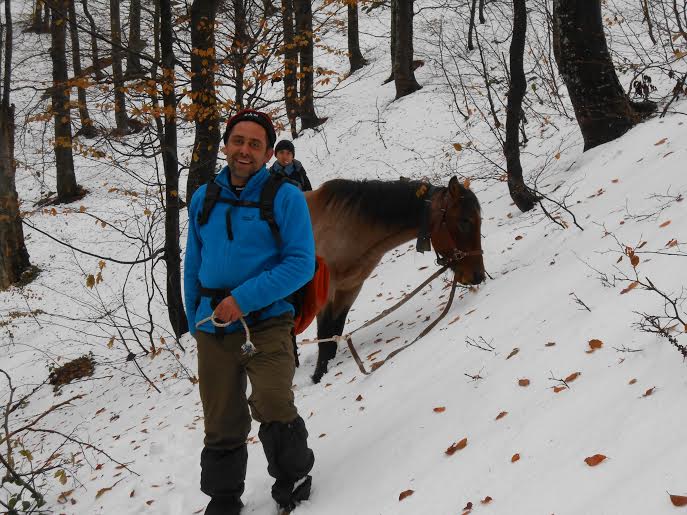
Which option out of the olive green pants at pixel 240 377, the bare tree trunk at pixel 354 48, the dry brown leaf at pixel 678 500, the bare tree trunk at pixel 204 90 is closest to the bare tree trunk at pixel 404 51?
the bare tree trunk at pixel 354 48

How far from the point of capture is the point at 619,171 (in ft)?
21.3

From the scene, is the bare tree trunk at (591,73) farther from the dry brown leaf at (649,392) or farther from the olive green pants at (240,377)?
the olive green pants at (240,377)

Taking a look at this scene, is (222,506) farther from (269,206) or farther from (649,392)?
(649,392)

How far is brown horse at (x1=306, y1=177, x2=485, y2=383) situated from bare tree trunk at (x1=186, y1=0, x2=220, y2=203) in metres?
3.15

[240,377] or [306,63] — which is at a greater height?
[306,63]

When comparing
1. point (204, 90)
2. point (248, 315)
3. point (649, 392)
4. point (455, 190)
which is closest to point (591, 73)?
point (455, 190)

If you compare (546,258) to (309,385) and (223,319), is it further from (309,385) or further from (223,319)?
(223,319)

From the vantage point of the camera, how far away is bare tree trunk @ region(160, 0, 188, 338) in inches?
318

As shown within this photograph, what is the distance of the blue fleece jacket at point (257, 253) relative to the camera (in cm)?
284

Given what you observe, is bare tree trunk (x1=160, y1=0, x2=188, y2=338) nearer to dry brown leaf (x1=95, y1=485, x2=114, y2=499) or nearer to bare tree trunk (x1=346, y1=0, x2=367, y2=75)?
dry brown leaf (x1=95, y1=485, x2=114, y2=499)

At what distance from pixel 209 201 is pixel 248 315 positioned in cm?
66

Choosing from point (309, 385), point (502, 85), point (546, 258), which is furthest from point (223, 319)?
point (502, 85)

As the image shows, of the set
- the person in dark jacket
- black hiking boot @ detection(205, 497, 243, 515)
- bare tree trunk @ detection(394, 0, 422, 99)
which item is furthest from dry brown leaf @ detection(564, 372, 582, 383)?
bare tree trunk @ detection(394, 0, 422, 99)

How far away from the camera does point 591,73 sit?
7270 mm
